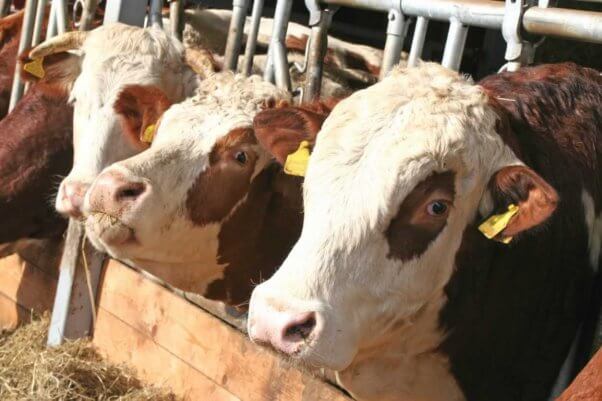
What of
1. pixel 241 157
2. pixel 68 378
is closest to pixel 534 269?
pixel 241 157

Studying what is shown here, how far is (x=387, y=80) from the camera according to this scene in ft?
11.8

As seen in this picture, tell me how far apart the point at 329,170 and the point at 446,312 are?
0.65m

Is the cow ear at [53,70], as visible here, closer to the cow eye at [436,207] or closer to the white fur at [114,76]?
the white fur at [114,76]

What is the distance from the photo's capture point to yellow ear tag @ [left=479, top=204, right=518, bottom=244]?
10.7 ft

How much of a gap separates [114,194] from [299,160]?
0.74 metres

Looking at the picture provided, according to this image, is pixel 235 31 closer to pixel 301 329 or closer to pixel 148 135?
pixel 148 135

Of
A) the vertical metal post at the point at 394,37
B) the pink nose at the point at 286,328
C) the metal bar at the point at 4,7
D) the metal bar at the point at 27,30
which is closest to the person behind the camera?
the pink nose at the point at 286,328

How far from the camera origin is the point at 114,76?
5.02 m

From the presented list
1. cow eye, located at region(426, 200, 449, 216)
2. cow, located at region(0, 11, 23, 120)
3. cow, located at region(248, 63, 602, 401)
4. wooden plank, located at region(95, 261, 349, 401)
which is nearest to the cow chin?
wooden plank, located at region(95, 261, 349, 401)

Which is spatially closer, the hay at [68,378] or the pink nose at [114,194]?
the pink nose at [114,194]

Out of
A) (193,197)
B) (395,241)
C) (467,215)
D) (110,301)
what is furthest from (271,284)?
(110,301)

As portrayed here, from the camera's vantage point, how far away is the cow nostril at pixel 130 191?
3975mm

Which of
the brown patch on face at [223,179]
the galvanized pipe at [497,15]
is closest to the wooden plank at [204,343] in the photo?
the brown patch on face at [223,179]

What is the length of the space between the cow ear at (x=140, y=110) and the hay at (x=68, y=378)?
1235mm
